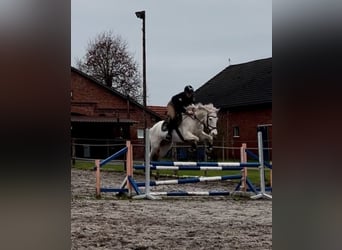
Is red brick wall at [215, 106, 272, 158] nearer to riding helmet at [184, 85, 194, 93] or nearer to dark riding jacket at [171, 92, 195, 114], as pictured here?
dark riding jacket at [171, 92, 195, 114]

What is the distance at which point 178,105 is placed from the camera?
29.4ft

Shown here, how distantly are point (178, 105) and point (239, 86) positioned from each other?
56.9 ft

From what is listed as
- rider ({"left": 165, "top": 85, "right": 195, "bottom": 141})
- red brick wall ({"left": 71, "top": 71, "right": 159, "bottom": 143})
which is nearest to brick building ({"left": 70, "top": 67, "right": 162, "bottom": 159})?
red brick wall ({"left": 71, "top": 71, "right": 159, "bottom": 143})

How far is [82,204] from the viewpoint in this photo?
18.6 ft

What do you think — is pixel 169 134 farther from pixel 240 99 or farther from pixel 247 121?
pixel 240 99

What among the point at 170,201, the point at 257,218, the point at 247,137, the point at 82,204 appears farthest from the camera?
the point at 247,137

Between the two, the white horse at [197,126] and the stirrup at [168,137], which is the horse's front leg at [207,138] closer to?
the white horse at [197,126]

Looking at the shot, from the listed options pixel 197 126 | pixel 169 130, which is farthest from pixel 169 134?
pixel 197 126

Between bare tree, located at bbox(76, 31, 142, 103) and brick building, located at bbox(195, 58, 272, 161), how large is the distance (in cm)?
430
